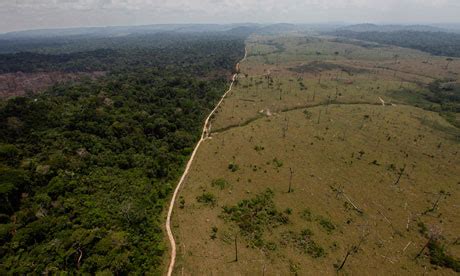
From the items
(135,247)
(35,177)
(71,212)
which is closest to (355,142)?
(135,247)

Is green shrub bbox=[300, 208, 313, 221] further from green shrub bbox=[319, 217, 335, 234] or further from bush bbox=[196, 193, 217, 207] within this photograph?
bush bbox=[196, 193, 217, 207]

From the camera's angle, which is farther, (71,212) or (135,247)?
(71,212)

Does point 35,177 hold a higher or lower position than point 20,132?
lower

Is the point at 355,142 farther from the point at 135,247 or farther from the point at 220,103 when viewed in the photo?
the point at 135,247

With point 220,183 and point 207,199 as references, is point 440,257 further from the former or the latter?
point 207,199

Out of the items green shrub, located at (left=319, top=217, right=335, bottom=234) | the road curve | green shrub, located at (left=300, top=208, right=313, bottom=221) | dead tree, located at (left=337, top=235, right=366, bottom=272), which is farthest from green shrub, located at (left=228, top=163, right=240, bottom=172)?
dead tree, located at (left=337, top=235, right=366, bottom=272)

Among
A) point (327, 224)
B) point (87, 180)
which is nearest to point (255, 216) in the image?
point (327, 224)
